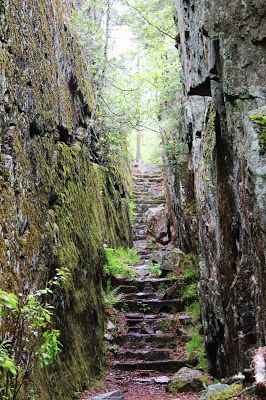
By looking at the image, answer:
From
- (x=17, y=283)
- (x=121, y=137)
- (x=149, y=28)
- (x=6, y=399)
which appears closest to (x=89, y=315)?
(x=17, y=283)

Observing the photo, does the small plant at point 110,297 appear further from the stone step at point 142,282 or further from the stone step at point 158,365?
the stone step at point 158,365

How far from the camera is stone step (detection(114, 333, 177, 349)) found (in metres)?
10.6

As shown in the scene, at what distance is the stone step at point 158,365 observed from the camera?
966 centimetres

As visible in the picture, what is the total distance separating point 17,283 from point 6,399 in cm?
157

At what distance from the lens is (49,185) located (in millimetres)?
7359

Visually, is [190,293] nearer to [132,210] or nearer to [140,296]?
[140,296]

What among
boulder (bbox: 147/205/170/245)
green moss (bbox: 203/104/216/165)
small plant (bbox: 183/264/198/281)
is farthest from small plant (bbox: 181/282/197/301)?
boulder (bbox: 147/205/170/245)

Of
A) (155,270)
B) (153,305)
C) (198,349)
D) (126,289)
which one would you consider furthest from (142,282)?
(198,349)

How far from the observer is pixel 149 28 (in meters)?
14.3

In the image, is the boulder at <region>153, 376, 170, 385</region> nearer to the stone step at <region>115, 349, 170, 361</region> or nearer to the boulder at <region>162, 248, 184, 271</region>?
the stone step at <region>115, 349, 170, 361</region>

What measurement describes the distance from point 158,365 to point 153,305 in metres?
2.82

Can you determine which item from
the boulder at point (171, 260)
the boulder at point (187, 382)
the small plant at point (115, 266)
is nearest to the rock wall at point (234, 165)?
the boulder at point (187, 382)

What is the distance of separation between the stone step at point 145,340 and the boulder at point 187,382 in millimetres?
1931

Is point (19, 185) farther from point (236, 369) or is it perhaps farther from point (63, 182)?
point (236, 369)
